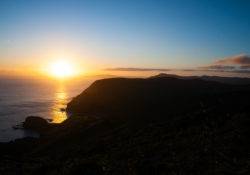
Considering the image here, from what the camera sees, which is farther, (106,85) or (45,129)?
(106,85)

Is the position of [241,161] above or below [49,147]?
above

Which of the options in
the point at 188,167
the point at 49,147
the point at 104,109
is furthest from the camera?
the point at 104,109

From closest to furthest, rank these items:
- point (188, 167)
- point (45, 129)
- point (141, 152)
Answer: point (188, 167) < point (141, 152) < point (45, 129)

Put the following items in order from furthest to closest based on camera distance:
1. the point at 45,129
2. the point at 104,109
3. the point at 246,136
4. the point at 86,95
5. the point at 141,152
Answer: the point at 86,95 < the point at 104,109 < the point at 45,129 < the point at 141,152 < the point at 246,136

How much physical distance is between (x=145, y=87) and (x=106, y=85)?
69.3 ft

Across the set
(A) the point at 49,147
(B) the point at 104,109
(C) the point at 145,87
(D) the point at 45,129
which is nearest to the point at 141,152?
(A) the point at 49,147

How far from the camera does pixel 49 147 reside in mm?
55781

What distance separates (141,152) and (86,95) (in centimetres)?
12583

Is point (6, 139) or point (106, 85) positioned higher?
point (106, 85)

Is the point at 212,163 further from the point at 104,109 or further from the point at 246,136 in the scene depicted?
the point at 104,109

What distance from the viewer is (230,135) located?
840 inches

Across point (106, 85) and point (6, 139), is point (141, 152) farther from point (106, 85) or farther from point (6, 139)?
point (106, 85)

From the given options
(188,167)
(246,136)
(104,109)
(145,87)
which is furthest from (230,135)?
(145,87)

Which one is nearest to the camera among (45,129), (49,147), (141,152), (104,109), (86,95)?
(141,152)
